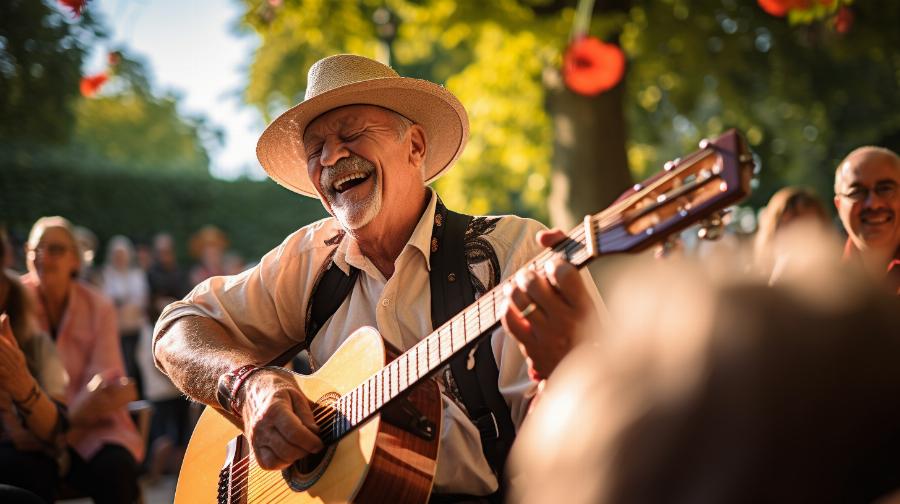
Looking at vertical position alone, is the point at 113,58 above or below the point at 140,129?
below

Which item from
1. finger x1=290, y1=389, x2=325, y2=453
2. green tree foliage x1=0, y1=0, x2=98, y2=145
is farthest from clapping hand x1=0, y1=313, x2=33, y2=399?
green tree foliage x1=0, y1=0, x2=98, y2=145

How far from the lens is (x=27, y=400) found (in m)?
4.03

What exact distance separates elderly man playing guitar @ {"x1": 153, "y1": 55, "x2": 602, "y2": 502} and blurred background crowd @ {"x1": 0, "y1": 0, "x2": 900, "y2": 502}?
43 centimetres

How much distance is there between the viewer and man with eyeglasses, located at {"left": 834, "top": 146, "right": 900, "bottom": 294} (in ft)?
13.3

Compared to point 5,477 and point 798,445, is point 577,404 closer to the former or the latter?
point 798,445

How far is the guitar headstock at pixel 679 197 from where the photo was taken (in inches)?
70.8

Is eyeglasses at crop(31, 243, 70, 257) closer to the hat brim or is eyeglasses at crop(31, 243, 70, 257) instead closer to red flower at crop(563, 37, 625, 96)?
the hat brim

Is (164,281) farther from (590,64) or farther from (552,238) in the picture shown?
(552,238)

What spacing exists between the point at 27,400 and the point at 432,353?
7.87 feet

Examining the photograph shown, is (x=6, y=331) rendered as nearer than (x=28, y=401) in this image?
No

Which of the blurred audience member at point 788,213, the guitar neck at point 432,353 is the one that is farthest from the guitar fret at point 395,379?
the blurred audience member at point 788,213

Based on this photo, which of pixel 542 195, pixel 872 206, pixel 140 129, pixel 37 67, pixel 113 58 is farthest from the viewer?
pixel 140 129

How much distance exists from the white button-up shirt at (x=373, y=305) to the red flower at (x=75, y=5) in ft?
4.85

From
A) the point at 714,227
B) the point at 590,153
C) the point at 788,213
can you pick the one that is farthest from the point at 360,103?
the point at 590,153
